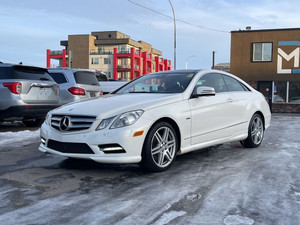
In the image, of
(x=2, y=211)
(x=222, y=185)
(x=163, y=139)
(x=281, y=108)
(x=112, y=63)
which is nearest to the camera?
(x=2, y=211)

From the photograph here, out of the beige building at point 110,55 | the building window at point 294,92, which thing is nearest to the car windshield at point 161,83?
the building window at point 294,92

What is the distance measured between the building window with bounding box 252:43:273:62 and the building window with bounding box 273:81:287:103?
1640 millimetres

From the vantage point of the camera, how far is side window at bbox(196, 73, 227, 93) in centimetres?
567

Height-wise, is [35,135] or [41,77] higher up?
[41,77]

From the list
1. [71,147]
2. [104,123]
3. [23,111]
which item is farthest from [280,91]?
[71,147]

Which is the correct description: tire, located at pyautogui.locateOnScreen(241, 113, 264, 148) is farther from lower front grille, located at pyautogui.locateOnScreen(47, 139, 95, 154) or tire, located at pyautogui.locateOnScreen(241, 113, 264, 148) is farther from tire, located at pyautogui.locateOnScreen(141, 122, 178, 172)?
lower front grille, located at pyautogui.locateOnScreen(47, 139, 95, 154)

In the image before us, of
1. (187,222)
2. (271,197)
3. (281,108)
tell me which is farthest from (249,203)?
(281,108)

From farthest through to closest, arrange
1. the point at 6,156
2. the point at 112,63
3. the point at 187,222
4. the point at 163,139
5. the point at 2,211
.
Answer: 1. the point at 112,63
2. the point at 6,156
3. the point at 163,139
4. the point at 2,211
5. the point at 187,222

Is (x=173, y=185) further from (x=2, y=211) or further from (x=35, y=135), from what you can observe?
(x=35, y=135)

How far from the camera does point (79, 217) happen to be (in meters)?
3.01

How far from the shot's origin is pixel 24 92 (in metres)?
8.10

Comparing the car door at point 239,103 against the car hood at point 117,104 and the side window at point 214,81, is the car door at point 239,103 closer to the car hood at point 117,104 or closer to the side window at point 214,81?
the side window at point 214,81

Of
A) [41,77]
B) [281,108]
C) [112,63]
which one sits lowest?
[281,108]

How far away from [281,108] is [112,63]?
198 feet
